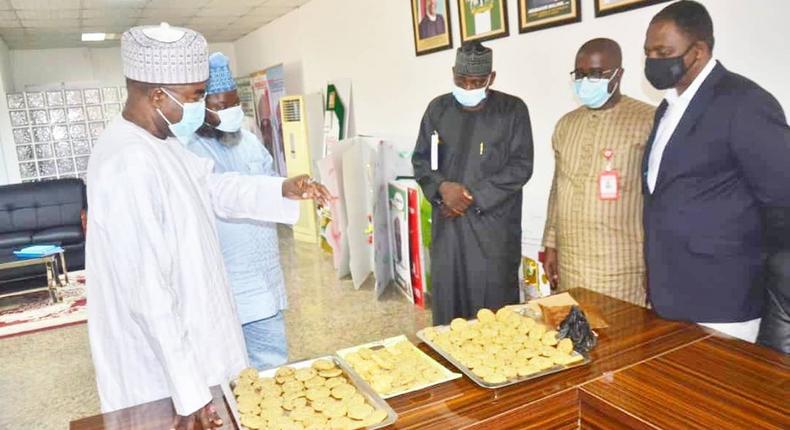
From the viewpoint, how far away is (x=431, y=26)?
13.2 feet

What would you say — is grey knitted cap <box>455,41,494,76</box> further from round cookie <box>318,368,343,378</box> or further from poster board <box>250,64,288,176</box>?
poster board <box>250,64,288,176</box>

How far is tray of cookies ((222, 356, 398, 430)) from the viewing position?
1094 mm

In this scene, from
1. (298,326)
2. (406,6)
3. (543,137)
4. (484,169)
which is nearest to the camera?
(484,169)

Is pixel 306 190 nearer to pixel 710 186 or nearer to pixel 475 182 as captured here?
pixel 475 182

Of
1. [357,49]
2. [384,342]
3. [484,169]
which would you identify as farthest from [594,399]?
[357,49]

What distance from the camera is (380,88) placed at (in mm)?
4957

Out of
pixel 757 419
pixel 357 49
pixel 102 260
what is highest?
pixel 357 49

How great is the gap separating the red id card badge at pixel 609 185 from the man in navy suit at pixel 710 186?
247mm

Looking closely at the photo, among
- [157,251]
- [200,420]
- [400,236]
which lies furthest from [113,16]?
[200,420]

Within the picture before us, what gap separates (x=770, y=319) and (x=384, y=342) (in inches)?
39.0

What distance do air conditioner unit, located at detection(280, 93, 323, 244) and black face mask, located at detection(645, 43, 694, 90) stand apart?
4624 millimetres

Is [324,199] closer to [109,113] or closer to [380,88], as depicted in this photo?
[380,88]

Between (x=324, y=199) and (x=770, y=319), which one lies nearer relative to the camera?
(x=770, y=319)

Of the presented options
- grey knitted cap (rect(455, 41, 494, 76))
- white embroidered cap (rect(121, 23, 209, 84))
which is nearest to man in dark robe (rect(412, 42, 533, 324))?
grey knitted cap (rect(455, 41, 494, 76))
